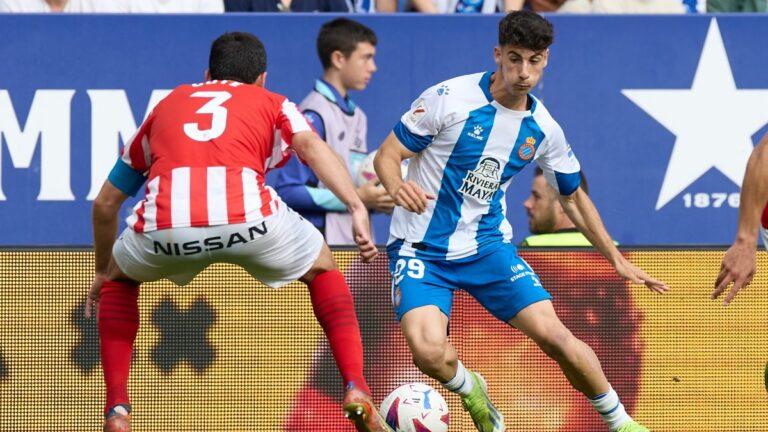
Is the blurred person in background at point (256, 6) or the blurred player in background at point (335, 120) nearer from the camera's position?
the blurred player in background at point (335, 120)

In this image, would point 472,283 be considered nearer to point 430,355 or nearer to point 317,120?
point 430,355

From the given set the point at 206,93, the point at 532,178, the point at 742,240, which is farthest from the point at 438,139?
the point at 532,178

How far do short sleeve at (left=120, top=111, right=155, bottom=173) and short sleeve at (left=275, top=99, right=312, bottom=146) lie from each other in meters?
0.57

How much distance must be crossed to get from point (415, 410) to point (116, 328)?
1743mm

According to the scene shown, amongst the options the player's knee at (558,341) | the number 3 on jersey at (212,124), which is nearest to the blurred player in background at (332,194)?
the player's knee at (558,341)

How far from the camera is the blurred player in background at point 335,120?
9.57 metres

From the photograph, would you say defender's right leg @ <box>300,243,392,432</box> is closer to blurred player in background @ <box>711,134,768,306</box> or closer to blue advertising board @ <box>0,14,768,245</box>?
blurred player in background @ <box>711,134,768,306</box>

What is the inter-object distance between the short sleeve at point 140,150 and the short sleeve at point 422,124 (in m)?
1.33

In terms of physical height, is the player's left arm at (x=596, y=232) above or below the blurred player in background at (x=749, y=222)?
below

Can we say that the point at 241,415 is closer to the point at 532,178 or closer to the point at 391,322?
the point at 391,322

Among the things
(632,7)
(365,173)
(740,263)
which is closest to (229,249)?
(740,263)

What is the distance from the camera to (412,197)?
7145mm

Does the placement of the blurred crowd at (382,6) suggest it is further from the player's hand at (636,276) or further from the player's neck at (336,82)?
the player's hand at (636,276)

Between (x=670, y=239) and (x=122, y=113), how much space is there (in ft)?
12.5
